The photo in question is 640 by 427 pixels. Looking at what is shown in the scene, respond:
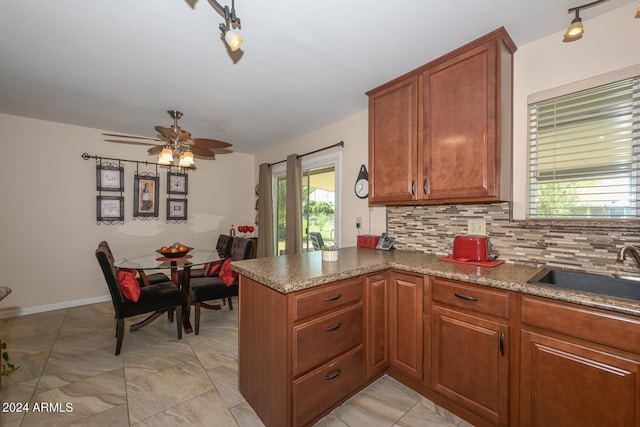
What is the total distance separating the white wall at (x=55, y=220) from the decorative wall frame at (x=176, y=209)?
0.09 meters

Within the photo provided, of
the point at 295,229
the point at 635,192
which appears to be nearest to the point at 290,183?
the point at 295,229

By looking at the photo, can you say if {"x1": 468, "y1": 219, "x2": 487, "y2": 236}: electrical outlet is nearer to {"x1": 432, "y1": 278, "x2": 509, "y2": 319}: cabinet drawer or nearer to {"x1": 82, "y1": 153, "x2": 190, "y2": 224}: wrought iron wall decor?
{"x1": 432, "y1": 278, "x2": 509, "y2": 319}: cabinet drawer

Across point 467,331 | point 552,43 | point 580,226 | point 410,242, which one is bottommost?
point 467,331

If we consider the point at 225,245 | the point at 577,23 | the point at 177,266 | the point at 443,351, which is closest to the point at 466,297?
the point at 443,351

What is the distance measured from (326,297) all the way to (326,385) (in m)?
0.51

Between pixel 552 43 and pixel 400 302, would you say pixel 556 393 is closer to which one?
pixel 400 302

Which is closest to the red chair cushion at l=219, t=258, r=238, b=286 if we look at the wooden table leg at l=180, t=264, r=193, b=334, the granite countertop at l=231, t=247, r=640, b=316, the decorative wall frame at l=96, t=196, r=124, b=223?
the wooden table leg at l=180, t=264, r=193, b=334

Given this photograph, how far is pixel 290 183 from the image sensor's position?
3.75 meters

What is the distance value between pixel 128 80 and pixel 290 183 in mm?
2048

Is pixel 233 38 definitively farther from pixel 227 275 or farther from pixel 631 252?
pixel 227 275

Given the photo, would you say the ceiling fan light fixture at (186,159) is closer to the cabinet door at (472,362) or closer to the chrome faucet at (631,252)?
the cabinet door at (472,362)

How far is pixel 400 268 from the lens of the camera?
1806 millimetres

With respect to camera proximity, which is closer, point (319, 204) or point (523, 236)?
point (523, 236)

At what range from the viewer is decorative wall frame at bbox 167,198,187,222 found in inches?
161
